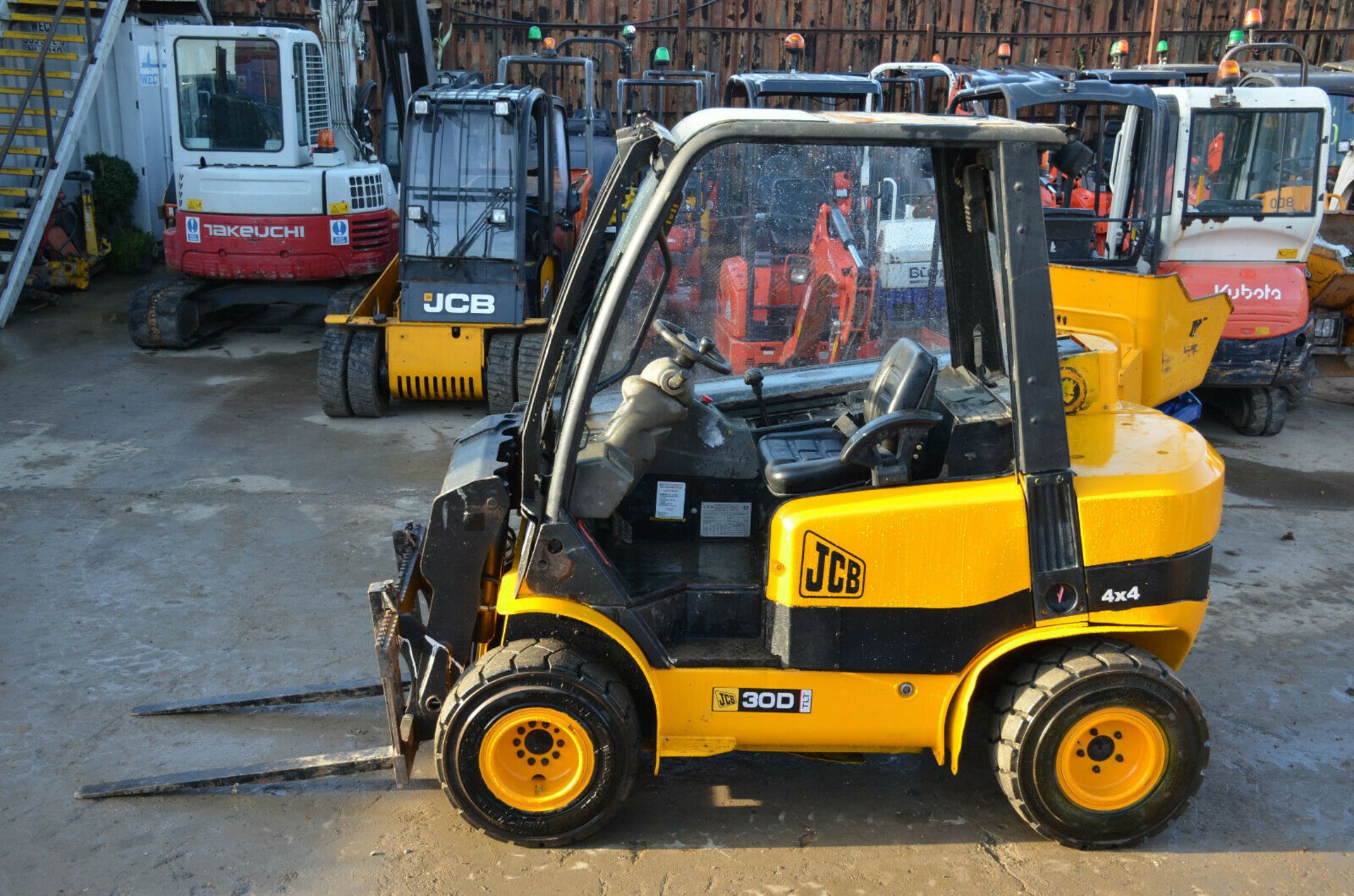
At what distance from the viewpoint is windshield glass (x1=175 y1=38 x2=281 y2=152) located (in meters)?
10.8

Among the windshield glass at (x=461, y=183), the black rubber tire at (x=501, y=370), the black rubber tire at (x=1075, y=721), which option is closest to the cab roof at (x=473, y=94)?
the windshield glass at (x=461, y=183)

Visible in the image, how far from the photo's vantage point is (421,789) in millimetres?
4094

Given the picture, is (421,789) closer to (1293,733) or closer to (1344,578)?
(1293,733)

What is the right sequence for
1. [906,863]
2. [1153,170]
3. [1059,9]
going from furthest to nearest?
[1059,9], [1153,170], [906,863]

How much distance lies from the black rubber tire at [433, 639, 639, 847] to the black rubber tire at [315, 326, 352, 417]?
5.27 metres

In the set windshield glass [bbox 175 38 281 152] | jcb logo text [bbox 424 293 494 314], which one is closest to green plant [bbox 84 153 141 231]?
windshield glass [bbox 175 38 281 152]

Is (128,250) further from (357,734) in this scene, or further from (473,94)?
(357,734)

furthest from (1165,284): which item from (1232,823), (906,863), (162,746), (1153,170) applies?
(162,746)

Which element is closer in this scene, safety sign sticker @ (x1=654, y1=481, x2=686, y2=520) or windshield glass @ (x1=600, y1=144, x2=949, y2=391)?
safety sign sticker @ (x1=654, y1=481, x2=686, y2=520)

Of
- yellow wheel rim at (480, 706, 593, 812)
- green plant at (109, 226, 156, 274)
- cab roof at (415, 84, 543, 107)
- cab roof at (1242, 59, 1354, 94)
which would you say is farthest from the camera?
green plant at (109, 226, 156, 274)

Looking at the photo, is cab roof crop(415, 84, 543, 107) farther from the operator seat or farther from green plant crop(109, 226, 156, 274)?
green plant crop(109, 226, 156, 274)

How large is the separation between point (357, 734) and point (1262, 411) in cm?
674

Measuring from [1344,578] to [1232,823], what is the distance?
266cm

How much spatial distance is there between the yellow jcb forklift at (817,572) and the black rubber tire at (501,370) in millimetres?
4717
